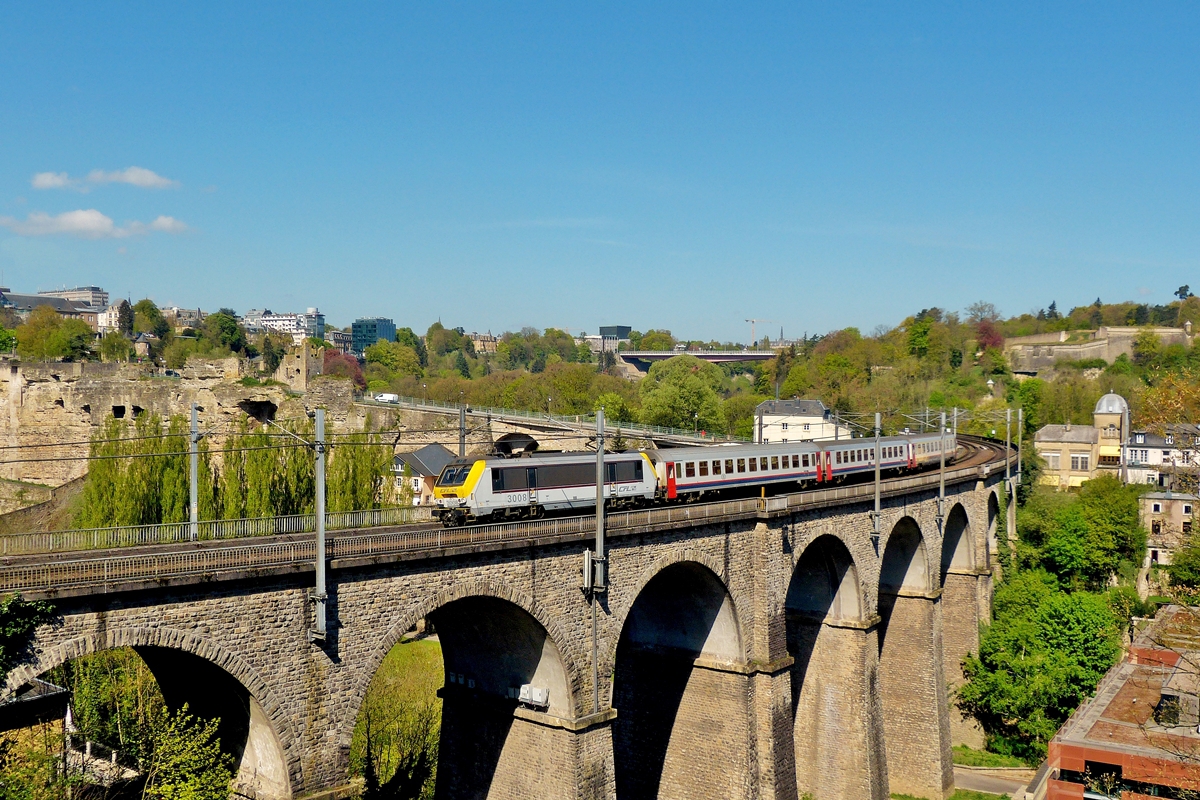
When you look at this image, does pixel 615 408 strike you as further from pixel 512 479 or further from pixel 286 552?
pixel 286 552

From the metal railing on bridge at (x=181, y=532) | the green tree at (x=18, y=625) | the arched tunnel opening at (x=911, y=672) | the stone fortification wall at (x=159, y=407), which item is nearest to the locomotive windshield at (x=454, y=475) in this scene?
the metal railing on bridge at (x=181, y=532)

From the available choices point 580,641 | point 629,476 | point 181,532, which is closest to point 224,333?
point 629,476

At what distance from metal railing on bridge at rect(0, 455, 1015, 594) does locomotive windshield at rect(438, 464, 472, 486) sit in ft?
6.87

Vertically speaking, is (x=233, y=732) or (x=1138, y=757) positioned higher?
(x=233, y=732)

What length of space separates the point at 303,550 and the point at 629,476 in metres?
14.8

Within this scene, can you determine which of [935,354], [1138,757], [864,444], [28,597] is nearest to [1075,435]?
[935,354]

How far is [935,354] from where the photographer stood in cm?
14350

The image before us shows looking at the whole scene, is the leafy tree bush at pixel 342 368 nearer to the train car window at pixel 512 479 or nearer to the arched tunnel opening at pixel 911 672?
the arched tunnel opening at pixel 911 672

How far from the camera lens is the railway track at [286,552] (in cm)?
1770

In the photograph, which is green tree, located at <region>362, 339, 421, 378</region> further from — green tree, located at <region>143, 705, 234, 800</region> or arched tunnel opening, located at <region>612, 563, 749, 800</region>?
green tree, located at <region>143, 705, 234, 800</region>

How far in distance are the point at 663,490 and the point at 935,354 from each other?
117518mm

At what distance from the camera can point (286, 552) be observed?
20906mm

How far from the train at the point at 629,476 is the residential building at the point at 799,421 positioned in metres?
40.7

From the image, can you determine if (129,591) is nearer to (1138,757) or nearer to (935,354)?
(1138,757)
